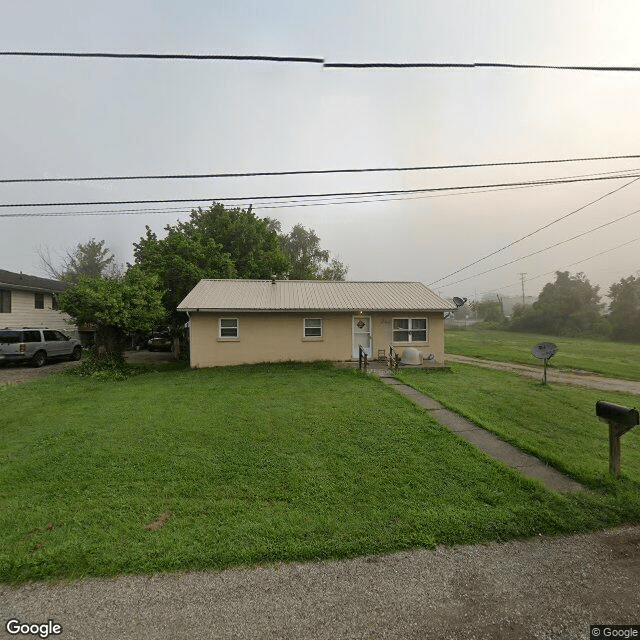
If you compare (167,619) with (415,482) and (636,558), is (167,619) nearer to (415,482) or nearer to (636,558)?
(415,482)

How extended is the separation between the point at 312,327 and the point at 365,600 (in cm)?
1168

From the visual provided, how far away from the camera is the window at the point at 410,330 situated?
14445mm

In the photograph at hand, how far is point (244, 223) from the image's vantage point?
2216cm

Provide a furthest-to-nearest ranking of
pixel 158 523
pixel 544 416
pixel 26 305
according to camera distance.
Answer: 1. pixel 26 305
2. pixel 544 416
3. pixel 158 523

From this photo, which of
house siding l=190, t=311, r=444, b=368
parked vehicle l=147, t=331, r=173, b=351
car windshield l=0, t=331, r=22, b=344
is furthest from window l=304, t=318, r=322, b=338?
parked vehicle l=147, t=331, r=173, b=351

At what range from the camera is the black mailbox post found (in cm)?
401

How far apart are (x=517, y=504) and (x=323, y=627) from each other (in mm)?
2734

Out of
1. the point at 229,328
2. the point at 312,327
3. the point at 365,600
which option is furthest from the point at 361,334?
the point at 365,600

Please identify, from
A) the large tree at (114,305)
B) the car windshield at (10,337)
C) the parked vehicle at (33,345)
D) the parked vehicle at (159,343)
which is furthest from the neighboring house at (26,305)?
the parked vehicle at (159,343)

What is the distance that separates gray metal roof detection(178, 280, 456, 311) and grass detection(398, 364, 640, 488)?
345 centimetres

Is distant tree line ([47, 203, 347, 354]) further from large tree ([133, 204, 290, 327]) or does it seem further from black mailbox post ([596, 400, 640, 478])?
black mailbox post ([596, 400, 640, 478])

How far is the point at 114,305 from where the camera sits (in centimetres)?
1219

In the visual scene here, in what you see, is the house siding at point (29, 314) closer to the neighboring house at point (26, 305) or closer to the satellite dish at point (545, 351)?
the neighboring house at point (26, 305)

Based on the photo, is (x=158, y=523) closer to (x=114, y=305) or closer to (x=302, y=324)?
(x=302, y=324)
